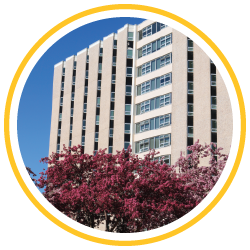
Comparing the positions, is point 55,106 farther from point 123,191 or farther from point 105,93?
point 123,191

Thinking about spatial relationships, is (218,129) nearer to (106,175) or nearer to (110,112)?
(110,112)

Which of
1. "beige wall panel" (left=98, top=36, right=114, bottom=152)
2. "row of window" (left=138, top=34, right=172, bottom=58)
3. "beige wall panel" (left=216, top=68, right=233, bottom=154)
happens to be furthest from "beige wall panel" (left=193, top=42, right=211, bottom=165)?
"beige wall panel" (left=98, top=36, right=114, bottom=152)

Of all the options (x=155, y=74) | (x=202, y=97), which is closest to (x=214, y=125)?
(x=202, y=97)

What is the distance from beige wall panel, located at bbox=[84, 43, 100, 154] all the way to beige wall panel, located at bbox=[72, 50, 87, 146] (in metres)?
0.91

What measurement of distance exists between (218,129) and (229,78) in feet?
62.0

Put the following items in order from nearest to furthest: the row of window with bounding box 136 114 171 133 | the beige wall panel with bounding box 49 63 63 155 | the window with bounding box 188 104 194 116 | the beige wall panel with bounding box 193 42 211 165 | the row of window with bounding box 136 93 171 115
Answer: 1. the beige wall panel with bounding box 193 42 211 165
2. the window with bounding box 188 104 194 116
3. the row of window with bounding box 136 114 171 133
4. the row of window with bounding box 136 93 171 115
5. the beige wall panel with bounding box 49 63 63 155

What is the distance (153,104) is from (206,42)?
22388mm

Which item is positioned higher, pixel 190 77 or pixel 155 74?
pixel 155 74

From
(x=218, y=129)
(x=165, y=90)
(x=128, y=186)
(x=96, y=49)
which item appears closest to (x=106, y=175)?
(x=128, y=186)

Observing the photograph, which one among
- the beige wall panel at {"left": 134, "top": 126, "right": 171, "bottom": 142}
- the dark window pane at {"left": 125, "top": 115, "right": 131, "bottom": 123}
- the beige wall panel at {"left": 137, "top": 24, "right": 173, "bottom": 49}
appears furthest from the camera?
the dark window pane at {"left": 125, "top": 115, "right": 131, "bottom": 123}

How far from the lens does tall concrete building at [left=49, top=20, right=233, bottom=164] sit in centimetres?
2992

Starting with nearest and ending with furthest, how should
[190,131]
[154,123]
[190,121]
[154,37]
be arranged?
[190,131] → [190,121] → [154,123] → [154,37]

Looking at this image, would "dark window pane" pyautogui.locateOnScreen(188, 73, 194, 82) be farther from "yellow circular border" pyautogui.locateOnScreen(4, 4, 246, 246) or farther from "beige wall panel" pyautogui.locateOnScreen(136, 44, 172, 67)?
"yellow circular border" pyautogui.locateOnScreen(4, 4, 246, 246)

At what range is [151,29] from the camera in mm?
34656
